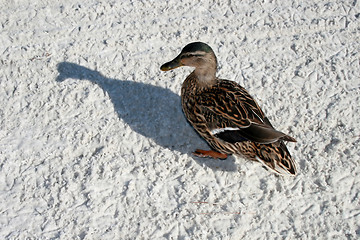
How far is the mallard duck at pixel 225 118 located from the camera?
11.9ft

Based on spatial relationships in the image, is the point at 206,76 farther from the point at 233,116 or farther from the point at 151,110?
the point at 151,110

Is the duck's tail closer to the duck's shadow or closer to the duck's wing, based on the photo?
the duck's wing

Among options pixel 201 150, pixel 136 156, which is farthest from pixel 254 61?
pixel 136 156

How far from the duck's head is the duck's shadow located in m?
0.57

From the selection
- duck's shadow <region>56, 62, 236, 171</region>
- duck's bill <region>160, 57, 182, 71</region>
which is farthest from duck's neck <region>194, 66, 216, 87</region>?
duck's shadow <region>56, 62, 236, 171</region>

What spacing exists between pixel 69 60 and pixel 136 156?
4.84ft

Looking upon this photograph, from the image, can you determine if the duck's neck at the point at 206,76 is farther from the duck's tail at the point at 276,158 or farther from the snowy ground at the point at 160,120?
the duck's tail at the point at 276,158

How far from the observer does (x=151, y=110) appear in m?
4.40

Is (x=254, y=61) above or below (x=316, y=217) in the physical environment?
above

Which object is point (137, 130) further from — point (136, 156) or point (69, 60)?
point (69, 60)

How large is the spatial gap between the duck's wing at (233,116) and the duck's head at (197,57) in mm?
228

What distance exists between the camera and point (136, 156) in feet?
13.2

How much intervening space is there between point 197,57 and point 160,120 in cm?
81

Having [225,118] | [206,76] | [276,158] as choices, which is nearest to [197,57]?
[206,76]
